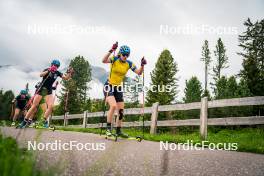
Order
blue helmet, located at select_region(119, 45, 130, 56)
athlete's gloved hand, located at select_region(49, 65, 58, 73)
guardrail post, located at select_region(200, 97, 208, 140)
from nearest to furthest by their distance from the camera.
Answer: blue helmet, located at select_region(119, 45, 130, 56), athlete's gloved hand, located at select_region(49, 65, 58, 73), guardrail post, located at select_region(200, 97, 208, 140)

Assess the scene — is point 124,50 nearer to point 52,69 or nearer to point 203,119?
point 52,69

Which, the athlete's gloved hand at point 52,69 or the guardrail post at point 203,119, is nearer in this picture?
the athlete's gloved hand at point 52,69

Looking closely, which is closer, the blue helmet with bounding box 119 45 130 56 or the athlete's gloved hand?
the blue helmet with bounding box 119 45 130 56

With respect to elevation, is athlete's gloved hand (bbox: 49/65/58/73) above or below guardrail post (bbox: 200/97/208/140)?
above

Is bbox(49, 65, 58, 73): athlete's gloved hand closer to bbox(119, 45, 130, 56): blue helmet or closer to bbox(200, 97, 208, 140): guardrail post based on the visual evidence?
bbox(119, 45, 130, 56): blue helmet

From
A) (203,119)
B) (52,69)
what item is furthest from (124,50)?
(203,119)

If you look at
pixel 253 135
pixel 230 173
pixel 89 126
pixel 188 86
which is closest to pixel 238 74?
pixel 188 86

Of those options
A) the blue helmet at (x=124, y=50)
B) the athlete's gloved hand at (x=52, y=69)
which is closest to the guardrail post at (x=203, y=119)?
the blue helmet at (x=124, y=50)

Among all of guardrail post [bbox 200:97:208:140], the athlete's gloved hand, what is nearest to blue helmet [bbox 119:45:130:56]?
the athlete's gloved hand

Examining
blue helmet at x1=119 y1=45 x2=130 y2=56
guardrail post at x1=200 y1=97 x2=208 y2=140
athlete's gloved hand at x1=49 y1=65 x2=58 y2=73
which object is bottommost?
guardrail post at x1=200 y1=97 x2=208 y2=140

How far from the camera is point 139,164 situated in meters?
3.74

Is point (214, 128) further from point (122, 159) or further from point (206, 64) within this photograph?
point (206, 64)

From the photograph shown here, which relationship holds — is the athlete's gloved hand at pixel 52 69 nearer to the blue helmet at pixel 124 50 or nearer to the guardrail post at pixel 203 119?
the blue helmet at pixel 124 50

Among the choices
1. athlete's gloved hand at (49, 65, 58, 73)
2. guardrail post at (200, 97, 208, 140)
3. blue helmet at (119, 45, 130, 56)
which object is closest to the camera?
blue helmet at (119, 45, 130, 56)
